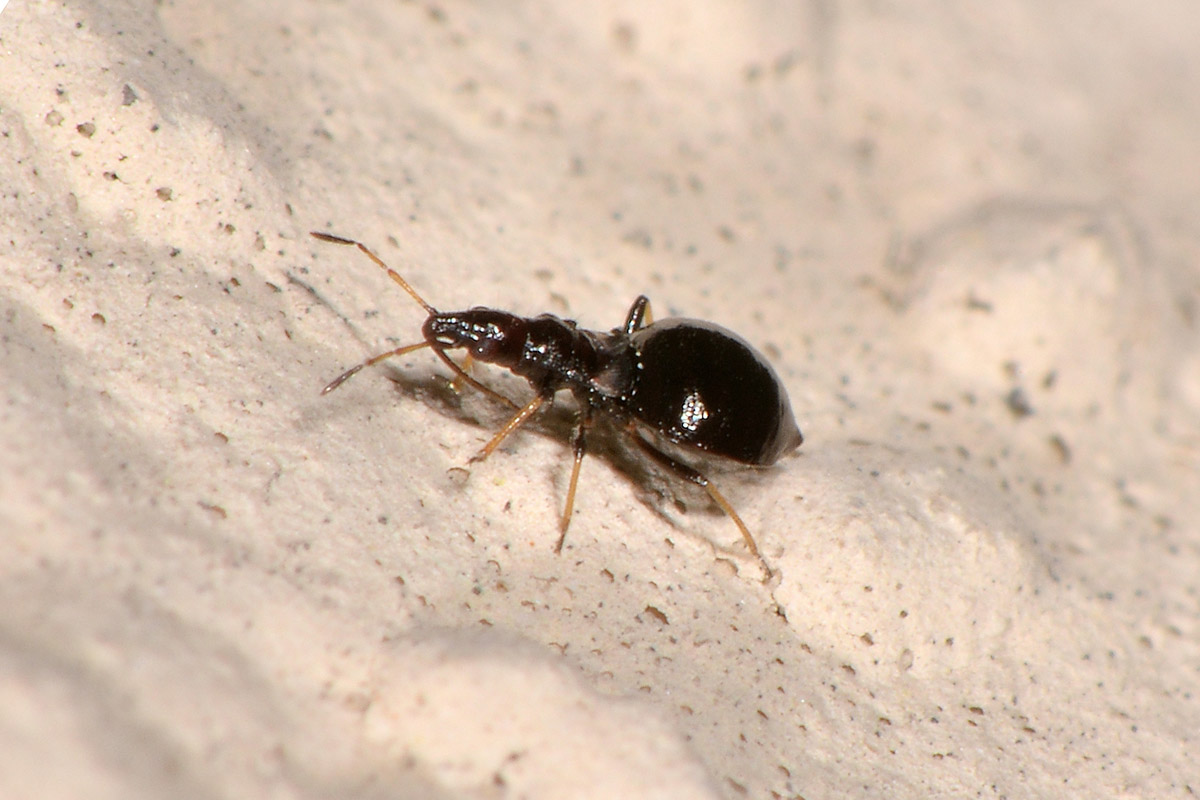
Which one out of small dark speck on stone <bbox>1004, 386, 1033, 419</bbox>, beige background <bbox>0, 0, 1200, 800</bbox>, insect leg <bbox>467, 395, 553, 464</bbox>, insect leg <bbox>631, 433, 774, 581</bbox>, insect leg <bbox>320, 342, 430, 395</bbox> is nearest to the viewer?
beige background <bbox>0, 0, 1200, 800</bbox>

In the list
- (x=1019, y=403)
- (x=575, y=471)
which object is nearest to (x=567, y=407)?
(x=575, y=471)

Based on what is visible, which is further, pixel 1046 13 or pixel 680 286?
pixel 1046 13

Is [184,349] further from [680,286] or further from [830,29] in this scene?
[830,29]

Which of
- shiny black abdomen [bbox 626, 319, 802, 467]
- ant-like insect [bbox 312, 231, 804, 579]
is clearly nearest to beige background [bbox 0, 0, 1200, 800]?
ant-like insect [bbox 312, 231, 804, 579]

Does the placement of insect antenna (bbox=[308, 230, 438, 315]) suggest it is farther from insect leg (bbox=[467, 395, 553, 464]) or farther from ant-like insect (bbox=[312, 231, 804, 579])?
insect leg (bbox=[467, 395, 553, 464])

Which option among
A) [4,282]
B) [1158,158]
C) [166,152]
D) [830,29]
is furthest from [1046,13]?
[4,282]

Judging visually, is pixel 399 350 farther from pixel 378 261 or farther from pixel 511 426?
pixel 511 426
